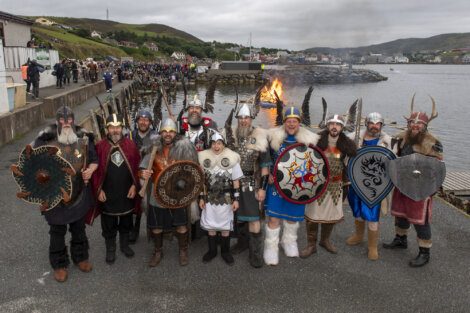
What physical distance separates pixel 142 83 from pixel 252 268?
36.2m

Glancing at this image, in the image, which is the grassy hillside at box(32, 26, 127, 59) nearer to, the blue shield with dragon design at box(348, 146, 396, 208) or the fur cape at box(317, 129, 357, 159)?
the fur cape at box(317, 129, 357, 159)

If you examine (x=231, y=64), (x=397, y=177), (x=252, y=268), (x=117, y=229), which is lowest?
(x=252, y=268)

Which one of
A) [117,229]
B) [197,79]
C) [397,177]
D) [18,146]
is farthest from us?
[197,79]

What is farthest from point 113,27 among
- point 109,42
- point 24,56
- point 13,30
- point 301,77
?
point 24,56

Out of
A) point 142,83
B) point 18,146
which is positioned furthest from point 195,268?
point 142,83

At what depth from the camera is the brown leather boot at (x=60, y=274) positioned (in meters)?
4.42

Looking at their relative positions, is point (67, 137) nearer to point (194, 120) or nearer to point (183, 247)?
point (194, 120)

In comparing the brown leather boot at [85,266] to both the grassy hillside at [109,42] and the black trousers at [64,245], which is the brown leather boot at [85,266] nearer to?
the black trousers at [64,245]

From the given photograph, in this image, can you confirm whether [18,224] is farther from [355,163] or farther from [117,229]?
[355,163]

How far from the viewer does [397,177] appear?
4699 mm

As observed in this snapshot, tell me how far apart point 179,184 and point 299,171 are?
4.70 ft

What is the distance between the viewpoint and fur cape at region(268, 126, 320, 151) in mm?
4746

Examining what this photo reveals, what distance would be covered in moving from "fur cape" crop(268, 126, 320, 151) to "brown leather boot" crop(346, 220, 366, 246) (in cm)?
150

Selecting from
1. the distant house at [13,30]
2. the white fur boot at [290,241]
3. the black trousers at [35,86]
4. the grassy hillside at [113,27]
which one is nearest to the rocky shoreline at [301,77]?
the distant house at [13,30]
